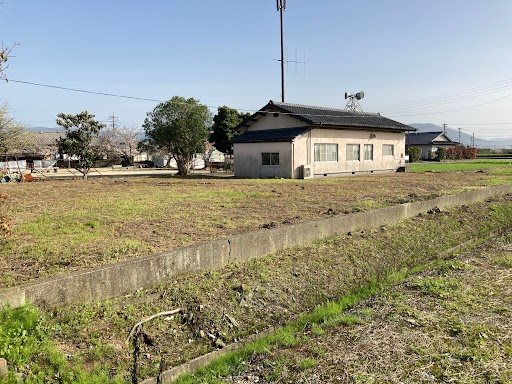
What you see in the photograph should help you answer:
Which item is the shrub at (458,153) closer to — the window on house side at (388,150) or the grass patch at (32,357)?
the window on house side at (388,150)

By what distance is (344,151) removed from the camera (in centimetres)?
2675

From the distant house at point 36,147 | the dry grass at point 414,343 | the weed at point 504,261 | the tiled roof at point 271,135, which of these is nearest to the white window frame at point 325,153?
the tiled roof at point 271,135

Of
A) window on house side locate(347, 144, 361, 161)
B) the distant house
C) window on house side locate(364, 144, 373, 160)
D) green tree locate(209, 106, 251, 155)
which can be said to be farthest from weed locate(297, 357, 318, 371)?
green tree locate(209, 106, 251, 155)

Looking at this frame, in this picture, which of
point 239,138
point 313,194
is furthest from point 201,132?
point 313,194

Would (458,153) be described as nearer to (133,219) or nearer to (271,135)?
(271,135)

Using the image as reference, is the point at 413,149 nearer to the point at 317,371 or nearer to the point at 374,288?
the point at 374,288

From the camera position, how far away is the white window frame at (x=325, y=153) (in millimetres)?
25047

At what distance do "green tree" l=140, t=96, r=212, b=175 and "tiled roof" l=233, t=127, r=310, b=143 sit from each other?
10.1 ft

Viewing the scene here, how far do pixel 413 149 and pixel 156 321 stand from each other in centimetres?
5165

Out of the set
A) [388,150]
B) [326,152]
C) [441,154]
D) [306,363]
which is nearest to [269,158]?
[326,152]

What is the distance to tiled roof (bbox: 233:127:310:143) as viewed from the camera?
23.6m

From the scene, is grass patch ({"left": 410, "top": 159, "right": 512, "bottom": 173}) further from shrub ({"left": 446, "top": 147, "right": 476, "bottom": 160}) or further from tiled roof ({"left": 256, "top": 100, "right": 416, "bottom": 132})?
shrub ({"left": 446, "top": 147, "right": 476, "bottom": 160})

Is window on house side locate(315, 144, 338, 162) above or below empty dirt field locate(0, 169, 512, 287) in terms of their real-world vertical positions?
above

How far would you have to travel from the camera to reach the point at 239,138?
26406 millimetres
